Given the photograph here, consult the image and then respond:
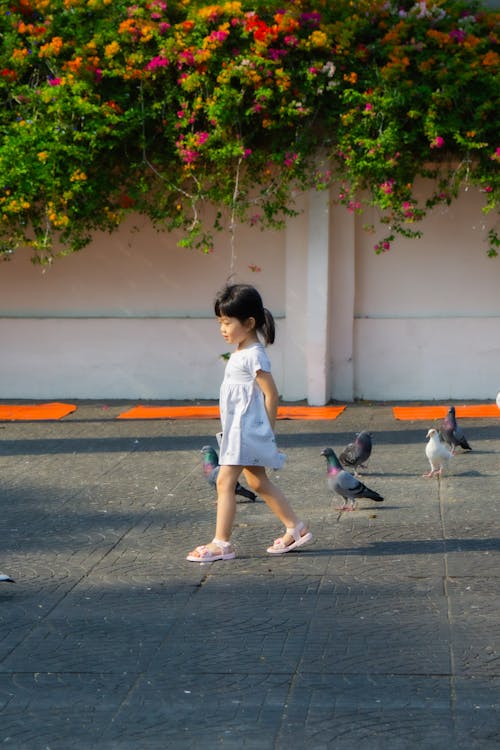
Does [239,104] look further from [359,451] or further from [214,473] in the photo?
[214,473]

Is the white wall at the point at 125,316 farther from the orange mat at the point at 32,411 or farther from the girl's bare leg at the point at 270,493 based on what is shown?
the girl's bare leg at the point at 270,493

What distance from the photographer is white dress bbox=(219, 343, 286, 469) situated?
21.9 feet

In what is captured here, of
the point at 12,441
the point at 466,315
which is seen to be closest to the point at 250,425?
the point at 12,441

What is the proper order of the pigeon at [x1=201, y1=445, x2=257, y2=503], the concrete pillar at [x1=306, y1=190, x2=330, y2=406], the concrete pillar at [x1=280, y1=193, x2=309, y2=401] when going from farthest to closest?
1. the concrete pillar at [x1=280, y1=193, x2=309, y2=401]
2. the concrete pillar at [x1=306, y1=190, x2=330, y2=406]
3. the pigeon at [x1=201, y1=445, x2=257, y2=503]

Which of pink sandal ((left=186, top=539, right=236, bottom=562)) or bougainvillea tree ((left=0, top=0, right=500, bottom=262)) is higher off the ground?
bougainvillea tree ((left=0, top=0, right=500, bottom=262))

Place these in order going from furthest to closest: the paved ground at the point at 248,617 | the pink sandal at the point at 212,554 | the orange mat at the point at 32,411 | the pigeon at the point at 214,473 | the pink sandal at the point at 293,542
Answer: the orange mat at the point at 32,411
the pigeon at the point at 214,473
the pink sandal at the point at 293,542
the pink sandal at the point at 212,554
the paved ground at the point at 248,617

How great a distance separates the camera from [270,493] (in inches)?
270

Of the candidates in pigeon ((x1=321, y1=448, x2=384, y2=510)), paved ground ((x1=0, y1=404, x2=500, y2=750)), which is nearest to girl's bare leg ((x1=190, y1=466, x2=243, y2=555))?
paved ground ((x1=0, y1=404, x2=500, y2=750))

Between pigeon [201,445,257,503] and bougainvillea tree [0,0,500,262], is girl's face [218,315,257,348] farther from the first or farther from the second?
bougainvillea tree [0,0,500,262]

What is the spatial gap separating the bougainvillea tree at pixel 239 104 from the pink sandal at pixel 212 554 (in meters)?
6.94

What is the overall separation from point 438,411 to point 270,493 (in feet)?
21.7

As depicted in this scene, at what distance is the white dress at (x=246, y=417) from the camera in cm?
668

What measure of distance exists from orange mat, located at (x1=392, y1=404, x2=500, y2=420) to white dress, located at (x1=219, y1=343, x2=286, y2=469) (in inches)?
245

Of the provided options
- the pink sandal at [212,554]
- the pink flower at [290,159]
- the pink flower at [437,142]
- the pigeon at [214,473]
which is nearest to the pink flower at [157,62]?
the pink flower at [290,159]
